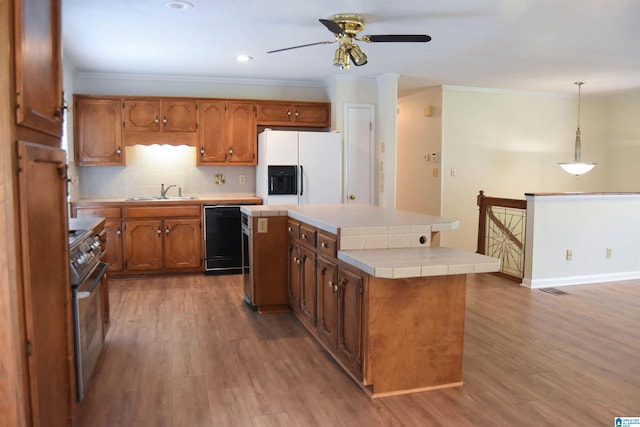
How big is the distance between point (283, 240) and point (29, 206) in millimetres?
2749

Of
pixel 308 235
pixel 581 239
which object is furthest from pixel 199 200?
pixel 581 239

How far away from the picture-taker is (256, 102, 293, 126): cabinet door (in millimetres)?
6145

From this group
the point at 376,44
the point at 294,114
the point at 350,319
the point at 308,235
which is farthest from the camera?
the point at 294,114

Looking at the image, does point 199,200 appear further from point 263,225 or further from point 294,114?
point 263,225

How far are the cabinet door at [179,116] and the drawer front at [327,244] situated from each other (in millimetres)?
3251

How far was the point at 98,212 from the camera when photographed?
545 centimetres

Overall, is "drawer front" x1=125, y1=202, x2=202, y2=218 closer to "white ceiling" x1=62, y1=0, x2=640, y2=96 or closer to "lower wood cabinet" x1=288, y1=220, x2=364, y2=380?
"white ceiling" x1=62, y1=0, x2=640, y2=96

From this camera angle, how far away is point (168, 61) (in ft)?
17.3

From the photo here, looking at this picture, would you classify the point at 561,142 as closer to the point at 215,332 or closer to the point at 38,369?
the point at 215,332

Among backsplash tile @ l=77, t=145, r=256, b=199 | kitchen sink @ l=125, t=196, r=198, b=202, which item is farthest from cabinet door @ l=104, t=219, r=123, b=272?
backsplash tile @ l=77, t=145, r=256, b=199

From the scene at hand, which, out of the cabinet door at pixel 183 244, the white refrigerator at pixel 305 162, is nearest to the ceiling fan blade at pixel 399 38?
the white refrigerator at pixel 305 162

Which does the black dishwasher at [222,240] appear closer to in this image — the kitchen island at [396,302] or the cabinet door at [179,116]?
the cabinet door at [179,116]

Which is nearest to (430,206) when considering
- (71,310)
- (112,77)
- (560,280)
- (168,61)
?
(560,280)

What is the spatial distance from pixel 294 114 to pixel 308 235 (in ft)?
9.91
